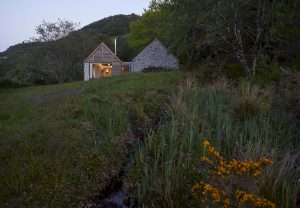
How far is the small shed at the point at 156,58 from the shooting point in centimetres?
3312

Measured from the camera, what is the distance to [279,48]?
49.8 feet

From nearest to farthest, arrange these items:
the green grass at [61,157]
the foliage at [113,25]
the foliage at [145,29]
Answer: the green grass at [61,157] → the foliage at [145,29] → the foliage at [113,25]

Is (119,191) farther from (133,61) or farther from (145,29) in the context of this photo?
(145,29)

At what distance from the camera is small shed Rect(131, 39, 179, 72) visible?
33125mm

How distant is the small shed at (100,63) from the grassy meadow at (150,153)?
2823 cm

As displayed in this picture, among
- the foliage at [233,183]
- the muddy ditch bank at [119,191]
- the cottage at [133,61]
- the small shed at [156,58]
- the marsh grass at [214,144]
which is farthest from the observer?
the cottage at [133,61]

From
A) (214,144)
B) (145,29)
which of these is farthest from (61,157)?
(145,29)

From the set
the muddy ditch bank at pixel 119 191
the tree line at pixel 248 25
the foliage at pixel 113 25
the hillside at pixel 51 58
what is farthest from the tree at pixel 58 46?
the foliage at pixel 113 25

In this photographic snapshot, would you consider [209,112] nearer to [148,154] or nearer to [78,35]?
[148,154]

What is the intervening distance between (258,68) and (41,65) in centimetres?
2857

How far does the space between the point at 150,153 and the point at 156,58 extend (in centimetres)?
2894

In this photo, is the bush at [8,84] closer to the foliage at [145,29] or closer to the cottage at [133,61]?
the cottage at [133,61]

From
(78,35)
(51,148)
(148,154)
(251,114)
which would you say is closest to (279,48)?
(251,114)

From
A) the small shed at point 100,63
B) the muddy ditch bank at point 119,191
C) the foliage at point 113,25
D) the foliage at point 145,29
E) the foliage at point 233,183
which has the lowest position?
the muddy ditch bank at point 119,191
